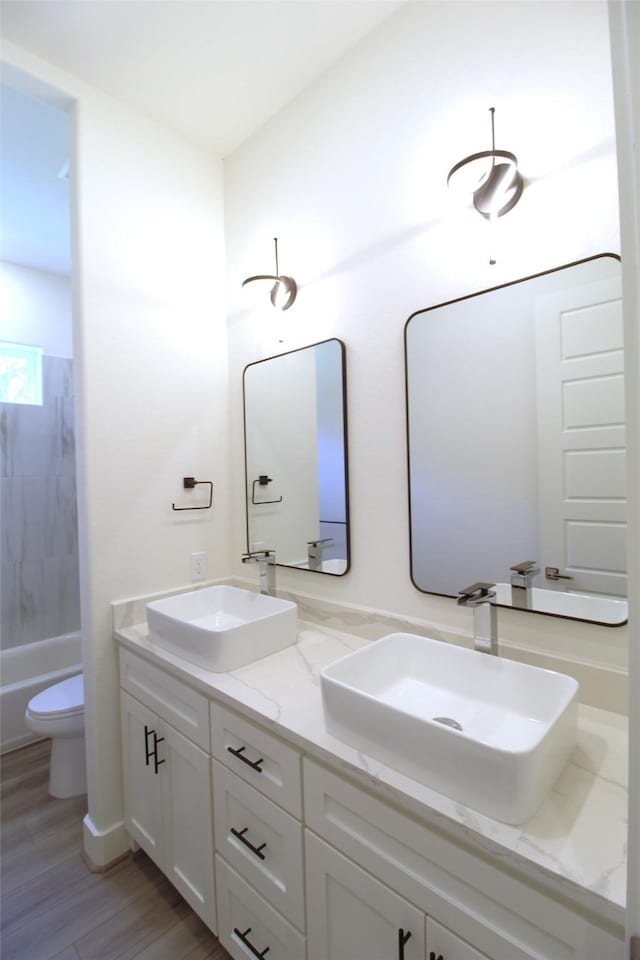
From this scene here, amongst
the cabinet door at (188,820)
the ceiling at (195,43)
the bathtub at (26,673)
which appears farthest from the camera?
the bathtub at (26,673)

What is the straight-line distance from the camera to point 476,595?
1.12 m

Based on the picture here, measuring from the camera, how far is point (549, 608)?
115 cm

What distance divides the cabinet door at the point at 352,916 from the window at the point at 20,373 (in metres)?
3.11

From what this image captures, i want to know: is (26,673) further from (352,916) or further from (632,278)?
(632,278)

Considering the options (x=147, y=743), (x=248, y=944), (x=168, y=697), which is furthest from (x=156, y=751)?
(x=248, y=944)

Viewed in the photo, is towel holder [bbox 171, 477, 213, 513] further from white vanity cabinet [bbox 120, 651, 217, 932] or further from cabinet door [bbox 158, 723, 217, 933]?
cabinet door [bbox 158, 723, 217, 933]

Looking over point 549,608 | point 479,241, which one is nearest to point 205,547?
point 549,608

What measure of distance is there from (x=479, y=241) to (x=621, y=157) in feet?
2.95

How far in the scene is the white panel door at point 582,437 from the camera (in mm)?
1049

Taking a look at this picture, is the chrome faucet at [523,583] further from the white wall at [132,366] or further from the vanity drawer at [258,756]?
the white wall at [132,366]

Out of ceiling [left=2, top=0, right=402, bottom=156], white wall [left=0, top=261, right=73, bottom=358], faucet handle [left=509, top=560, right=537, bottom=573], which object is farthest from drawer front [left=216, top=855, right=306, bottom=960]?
white wall [left=0, top=261, right=73, bottom=358]

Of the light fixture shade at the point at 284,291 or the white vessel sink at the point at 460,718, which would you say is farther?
the light fixture shade at the point at 284,291

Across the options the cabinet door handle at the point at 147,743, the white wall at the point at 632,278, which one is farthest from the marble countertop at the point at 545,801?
the cabinet door handle at the point at 147,743

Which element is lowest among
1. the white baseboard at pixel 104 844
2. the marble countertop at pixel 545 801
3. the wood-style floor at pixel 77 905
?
the wood-style floor at pixel 77 905
